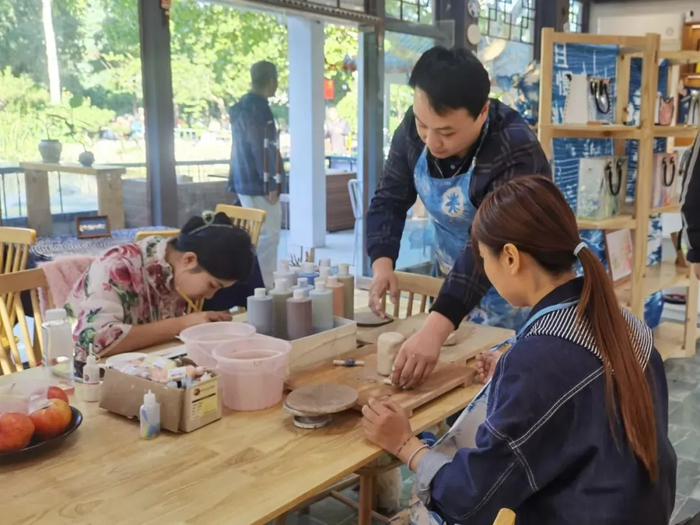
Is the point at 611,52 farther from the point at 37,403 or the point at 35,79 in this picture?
the point at 37,403

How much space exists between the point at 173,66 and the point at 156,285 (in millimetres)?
2354

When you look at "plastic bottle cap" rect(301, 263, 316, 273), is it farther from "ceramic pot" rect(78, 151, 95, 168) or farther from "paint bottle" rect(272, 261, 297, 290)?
"ceramic pot" rect(78, 151, 95, 168)

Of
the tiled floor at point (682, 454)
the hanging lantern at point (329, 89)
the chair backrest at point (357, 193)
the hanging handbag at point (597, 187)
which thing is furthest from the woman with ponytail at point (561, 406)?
the hanging lantern at point (329, 89)

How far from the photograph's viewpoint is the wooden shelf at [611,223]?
3326mm

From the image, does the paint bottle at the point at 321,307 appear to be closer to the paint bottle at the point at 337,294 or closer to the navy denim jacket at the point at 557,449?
the paint bottle at the point at 337,294

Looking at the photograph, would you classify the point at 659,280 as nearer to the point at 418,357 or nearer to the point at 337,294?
the point at 337,294

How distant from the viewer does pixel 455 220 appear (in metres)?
2.03

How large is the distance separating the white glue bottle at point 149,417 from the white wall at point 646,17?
6.74 m

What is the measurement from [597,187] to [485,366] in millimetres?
1985

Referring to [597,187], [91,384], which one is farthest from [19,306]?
[597,187]

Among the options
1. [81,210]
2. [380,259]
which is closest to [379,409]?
[380,259]

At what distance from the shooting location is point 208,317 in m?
1.95

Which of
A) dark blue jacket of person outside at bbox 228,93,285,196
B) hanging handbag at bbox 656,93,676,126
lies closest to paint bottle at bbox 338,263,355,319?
hanging handbag at bbox 656,93,676,126

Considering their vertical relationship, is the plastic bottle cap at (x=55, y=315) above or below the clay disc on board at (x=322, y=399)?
above
